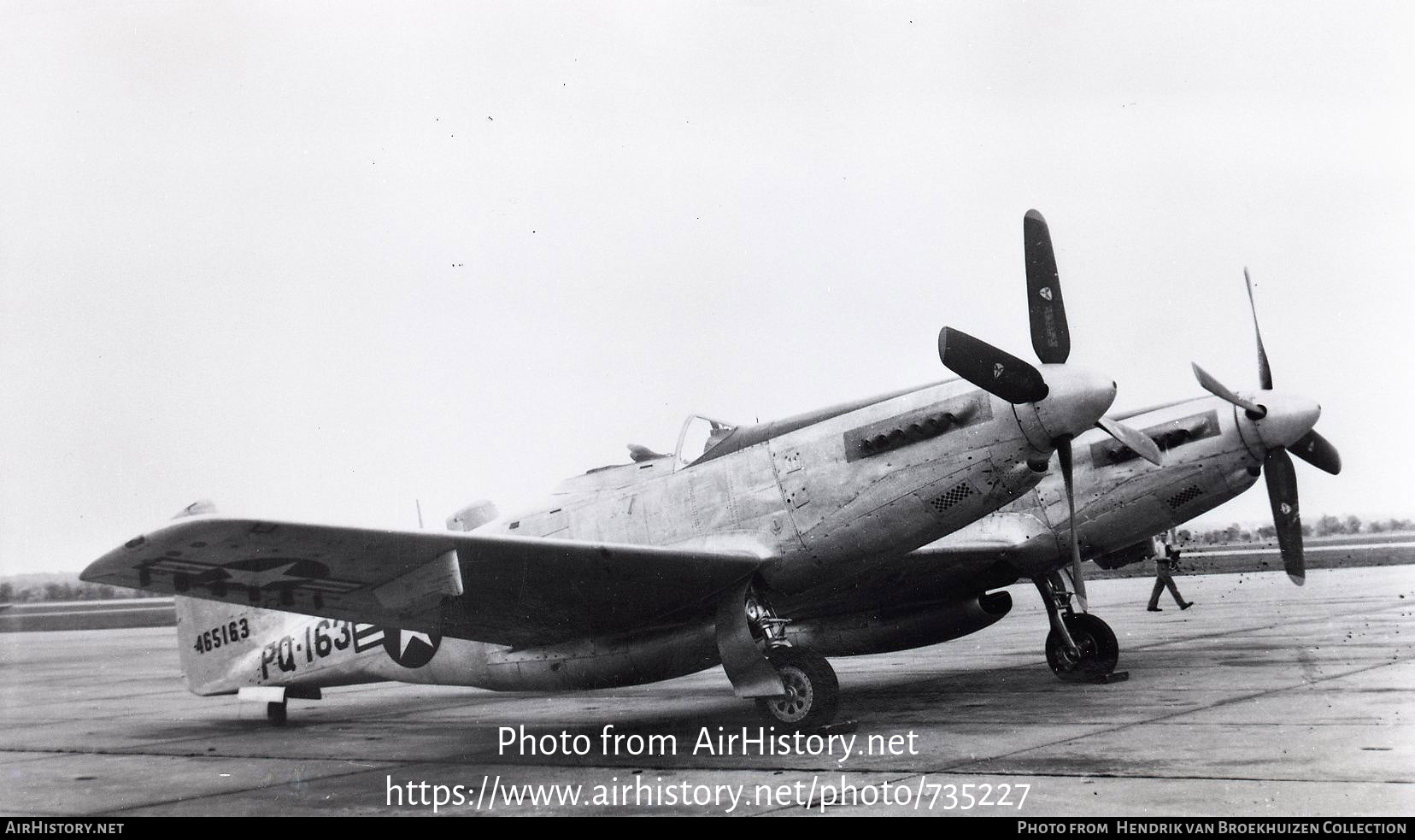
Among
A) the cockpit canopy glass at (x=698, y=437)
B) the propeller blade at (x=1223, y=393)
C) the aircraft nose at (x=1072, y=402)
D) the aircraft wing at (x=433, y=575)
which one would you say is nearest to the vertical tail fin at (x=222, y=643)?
the aircraft wing at (x=433, y=575)

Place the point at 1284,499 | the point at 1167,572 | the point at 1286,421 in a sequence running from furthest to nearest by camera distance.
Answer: the point at 1167,572
the point at 1284,499
the point at 1286,421

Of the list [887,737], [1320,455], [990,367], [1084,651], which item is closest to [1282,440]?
[1320,455]

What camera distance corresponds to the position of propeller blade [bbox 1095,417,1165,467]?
8.64 m

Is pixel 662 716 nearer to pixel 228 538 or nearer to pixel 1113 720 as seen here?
pixel 1113 720

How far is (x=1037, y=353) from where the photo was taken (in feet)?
25.5

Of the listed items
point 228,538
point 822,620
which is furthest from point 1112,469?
point 228,538

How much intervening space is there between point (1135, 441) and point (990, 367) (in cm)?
251

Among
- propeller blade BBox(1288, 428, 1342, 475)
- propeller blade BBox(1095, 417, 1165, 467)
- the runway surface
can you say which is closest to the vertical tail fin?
the runway surface

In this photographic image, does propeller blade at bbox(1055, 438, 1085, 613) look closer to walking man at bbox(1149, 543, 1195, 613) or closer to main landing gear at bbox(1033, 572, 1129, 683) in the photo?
main landing gear at bbox(1033, 572, 1129, 683)

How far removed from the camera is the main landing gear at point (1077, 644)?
9891mm

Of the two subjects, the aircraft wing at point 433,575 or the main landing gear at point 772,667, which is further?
the main landing gear at point 772,667

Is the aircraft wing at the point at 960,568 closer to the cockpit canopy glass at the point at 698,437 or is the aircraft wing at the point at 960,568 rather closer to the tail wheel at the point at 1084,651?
the tail wheel at the point at 1084,651

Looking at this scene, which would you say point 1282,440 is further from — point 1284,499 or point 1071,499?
point 1071,499

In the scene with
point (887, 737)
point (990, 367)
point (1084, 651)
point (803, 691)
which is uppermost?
point (990, 367)
